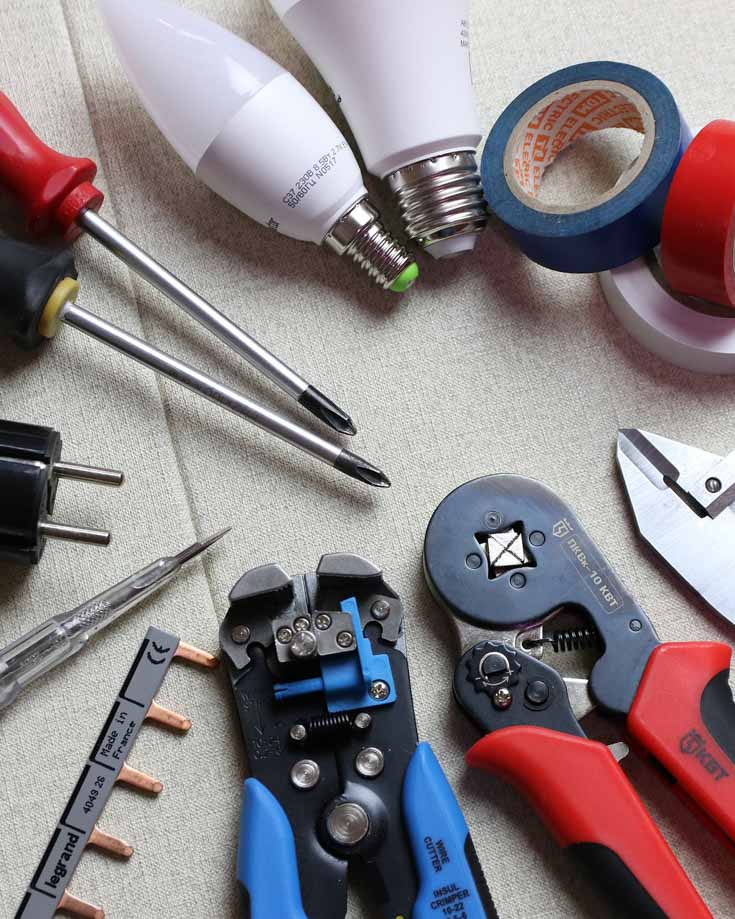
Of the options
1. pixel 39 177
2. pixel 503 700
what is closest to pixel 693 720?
pixel 503 700

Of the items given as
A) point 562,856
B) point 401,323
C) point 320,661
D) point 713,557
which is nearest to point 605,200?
point 401,323

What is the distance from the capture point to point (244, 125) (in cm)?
88

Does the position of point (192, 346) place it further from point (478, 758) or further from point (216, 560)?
point (478, 758)

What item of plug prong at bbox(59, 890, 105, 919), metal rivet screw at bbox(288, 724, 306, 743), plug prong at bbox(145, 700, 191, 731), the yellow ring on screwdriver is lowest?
plug prong at bbox(59, 890, 105, 919)

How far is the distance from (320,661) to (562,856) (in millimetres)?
265

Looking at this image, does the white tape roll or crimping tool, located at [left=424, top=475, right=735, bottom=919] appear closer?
crimping tool, located at [left=424, top=475, right=735, bottom=919]

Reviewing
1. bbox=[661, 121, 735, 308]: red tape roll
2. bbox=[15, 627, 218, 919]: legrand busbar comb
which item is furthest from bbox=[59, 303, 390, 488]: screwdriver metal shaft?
bbox=[661, 121, 735, 308]: red tape roll

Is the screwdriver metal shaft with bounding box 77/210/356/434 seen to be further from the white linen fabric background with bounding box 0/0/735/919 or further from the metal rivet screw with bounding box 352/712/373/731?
the metal rivet screw with bounding box 352/712/373/731

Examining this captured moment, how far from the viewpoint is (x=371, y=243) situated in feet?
3.02

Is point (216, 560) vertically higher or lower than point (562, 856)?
higher

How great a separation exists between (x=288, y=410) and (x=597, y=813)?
0.44m

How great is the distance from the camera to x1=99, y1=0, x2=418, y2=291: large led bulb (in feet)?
2.90

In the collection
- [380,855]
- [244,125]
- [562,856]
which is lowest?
[562,856]

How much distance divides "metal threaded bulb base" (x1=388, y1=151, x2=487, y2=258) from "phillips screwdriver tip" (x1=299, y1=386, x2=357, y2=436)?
17 cm
